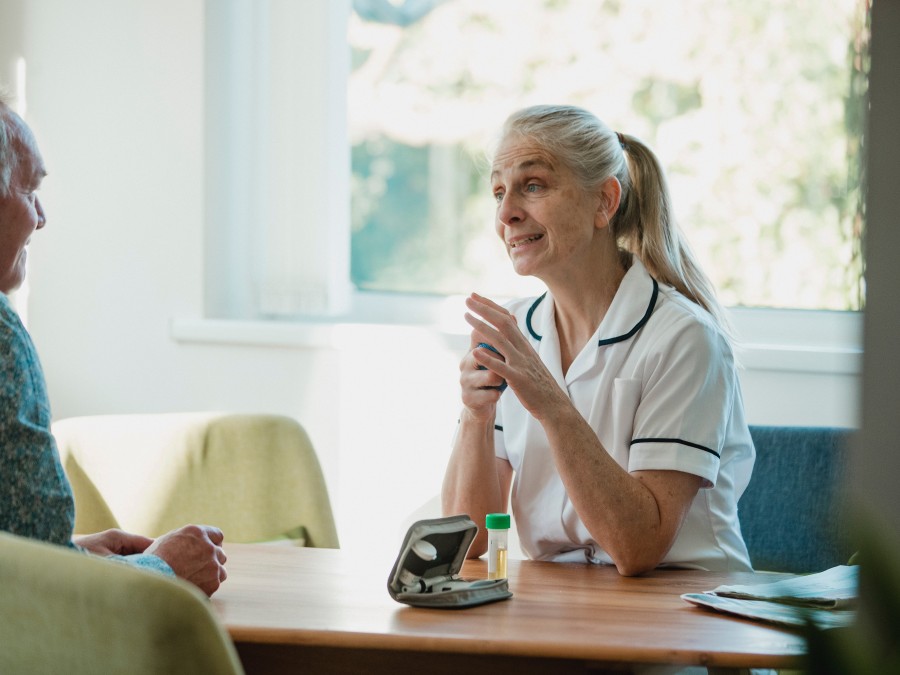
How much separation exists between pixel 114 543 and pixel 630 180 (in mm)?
1164

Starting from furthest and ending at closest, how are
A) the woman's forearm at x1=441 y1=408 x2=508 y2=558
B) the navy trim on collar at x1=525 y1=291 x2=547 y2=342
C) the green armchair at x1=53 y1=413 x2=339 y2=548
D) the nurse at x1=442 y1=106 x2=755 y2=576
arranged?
the green armchair at x1=53 y1=413 x2=339 y2=548
the navy trim on collar at x1=525 y1=291 x2=547 y2=342
the woman's forearm at x1=441 y1=408 x2=508 y2=558
the nurse at x1=442 y1=106 x2=755 y2=576

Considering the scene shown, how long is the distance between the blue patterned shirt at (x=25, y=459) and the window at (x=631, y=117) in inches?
63.0

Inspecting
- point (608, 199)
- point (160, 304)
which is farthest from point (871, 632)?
point (160, 304)

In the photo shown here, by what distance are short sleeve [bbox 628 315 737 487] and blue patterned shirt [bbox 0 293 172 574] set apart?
2.95ft

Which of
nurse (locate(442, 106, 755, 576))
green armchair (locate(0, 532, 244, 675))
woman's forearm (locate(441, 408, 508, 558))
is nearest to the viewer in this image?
green armchair (locate(0, 532, 244, 675))

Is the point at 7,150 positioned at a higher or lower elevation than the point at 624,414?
higher

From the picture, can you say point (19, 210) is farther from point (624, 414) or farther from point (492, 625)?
point (624, 414)

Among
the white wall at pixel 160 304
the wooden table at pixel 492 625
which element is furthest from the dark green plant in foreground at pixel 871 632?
the white wall at pixel 160 304

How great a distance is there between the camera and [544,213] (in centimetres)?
206

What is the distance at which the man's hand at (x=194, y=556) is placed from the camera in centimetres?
155

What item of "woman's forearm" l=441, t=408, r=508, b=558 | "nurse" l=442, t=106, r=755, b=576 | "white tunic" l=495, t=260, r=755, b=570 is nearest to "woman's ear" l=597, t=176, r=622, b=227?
"nurse" l=442, t=106, r=755, b=576

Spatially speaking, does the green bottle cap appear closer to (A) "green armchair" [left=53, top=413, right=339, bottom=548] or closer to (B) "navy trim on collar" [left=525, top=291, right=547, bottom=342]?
(B) "navy trim on collar" [left=525, top=291, right=547, bottom=342]

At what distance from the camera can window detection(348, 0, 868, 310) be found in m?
2.92

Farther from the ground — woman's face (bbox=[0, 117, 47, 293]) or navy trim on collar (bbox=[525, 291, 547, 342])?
woman's face (bbox=[0, 117, 47, 293])
